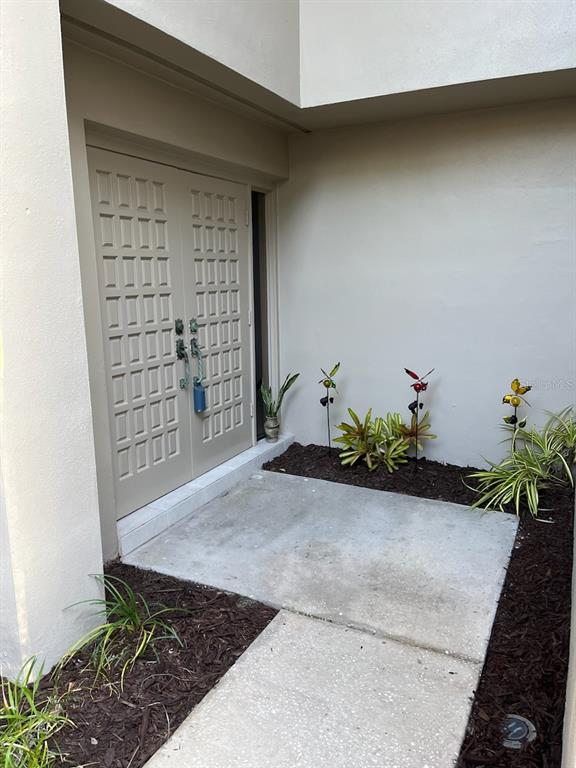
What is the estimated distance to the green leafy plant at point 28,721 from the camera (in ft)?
6.19

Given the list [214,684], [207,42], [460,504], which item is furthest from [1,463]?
[460,504]

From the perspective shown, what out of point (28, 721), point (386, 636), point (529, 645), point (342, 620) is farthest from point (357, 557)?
point (28, 721)

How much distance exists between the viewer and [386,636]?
103 inches

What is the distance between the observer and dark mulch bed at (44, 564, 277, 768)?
1.99m

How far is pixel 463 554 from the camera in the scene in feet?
11.0

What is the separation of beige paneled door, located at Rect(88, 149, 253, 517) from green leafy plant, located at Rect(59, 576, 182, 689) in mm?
1028

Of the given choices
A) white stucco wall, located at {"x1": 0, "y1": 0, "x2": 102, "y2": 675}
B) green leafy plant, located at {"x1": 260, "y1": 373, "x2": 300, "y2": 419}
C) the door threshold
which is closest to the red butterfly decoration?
green leafy plant, located at {"x1": 260, "y1": 373, "x2": 300, "y2": 419}

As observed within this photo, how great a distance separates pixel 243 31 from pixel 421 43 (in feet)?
3.95

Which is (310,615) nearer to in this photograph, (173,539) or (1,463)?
(173,539)

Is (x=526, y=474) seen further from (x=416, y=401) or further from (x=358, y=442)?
(x=358, y=442)

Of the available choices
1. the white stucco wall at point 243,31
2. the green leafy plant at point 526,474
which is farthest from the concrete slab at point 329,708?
the white stucco wall at point 243,31

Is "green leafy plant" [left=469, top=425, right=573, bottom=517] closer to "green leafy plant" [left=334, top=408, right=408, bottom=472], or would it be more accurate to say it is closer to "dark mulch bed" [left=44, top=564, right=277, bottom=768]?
"green leafy plant" [left=334, top=408, right=408, bottom=472]

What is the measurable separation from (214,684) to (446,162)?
3.95m

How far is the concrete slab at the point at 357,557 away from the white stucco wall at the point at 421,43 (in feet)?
9.50
